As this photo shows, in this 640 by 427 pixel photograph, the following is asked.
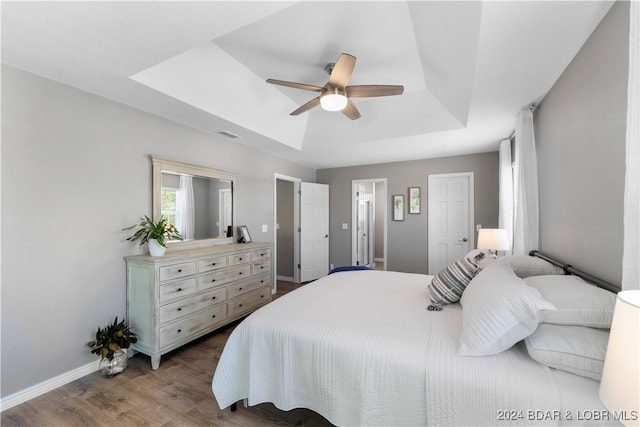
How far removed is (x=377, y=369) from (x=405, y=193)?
4175 mm

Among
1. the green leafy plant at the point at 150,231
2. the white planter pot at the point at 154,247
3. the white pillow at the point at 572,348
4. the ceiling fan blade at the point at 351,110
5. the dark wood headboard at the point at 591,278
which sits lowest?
the white pillow at the point at 572,348

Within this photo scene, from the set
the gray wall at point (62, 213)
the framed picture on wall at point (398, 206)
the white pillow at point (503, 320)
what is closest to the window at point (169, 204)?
the gray wall at point (62, 213)

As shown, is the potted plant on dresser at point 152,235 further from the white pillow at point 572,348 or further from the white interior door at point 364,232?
the white interior door at point 364,232

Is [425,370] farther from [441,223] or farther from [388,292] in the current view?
[441,223]

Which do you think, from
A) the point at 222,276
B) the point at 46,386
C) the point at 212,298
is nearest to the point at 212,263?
the point at 222,276

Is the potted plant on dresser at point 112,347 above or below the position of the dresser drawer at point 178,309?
below

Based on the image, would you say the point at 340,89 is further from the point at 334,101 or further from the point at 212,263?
the point at 212,263

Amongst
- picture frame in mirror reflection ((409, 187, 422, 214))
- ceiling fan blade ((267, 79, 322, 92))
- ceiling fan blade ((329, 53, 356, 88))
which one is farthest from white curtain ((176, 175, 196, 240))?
picture frame in mirror reflection ((409, 187, 422, 214))

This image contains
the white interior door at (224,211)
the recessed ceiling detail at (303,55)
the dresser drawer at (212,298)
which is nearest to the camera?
the recessed ceiling detail at (303,55)

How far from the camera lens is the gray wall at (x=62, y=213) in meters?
1.88

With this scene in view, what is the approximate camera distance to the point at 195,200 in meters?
A: 3.18

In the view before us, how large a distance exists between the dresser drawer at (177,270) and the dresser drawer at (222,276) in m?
0.14

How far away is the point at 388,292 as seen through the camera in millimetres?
2146

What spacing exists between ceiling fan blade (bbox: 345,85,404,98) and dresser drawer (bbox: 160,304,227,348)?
254 cm
